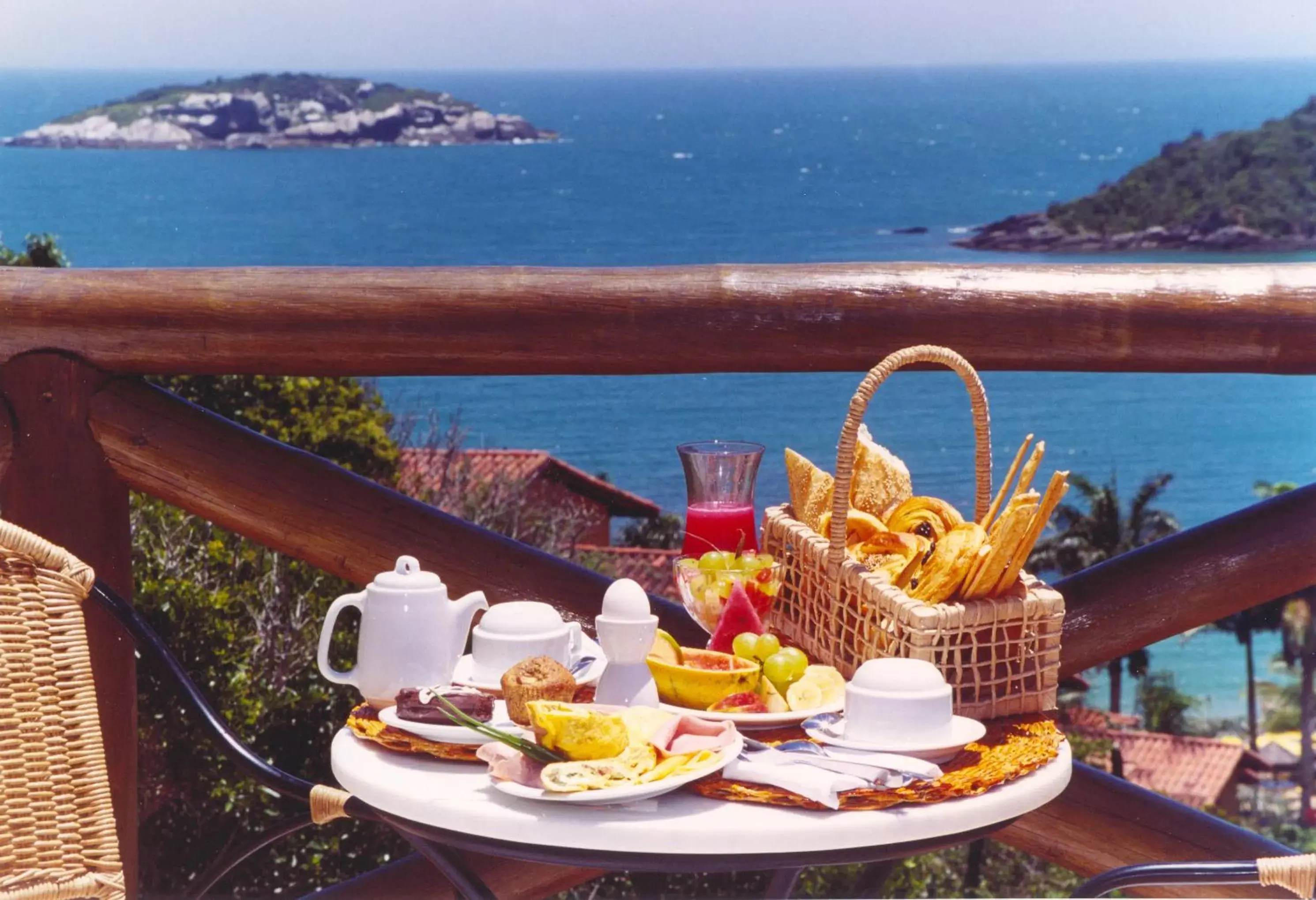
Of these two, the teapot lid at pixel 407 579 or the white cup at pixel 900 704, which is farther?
the teapot lid at pixel 407 579

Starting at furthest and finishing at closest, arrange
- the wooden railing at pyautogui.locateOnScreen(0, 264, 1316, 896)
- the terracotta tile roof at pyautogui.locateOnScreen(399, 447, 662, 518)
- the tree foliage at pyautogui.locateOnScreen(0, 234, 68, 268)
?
1. the terracotta tile roof at pyautogui.locateOnScreen(399, 447, 662, 518)
2. the tree foliage at pyautogui.locateOnScreen(0, 234, 68, 268)
3. the wooden railing at pyautogui.locateOnScreen(0, 264, 1316, 896)

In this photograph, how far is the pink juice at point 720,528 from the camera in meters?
1.46

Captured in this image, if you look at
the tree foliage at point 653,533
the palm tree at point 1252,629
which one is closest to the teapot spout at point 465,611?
the tree foliage at point 653,533

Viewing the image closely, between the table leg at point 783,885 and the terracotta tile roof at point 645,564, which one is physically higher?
the table leg at point 783,885

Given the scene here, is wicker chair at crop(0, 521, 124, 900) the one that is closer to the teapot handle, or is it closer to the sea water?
the teapot handle

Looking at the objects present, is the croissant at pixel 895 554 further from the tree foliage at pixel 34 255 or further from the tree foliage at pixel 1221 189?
the tree foliage at pixel 1221 189

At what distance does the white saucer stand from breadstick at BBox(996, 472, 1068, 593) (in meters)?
0.14

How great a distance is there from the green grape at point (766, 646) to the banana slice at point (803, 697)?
3 centimetres

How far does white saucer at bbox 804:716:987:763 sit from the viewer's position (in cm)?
110

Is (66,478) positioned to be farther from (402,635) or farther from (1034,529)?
(1034,529)

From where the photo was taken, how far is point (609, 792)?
1005 millimetres

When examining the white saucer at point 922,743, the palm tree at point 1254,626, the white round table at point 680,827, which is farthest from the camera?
the palm tree at point 1254,626

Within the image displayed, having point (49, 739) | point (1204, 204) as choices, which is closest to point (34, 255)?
point (49, 739)

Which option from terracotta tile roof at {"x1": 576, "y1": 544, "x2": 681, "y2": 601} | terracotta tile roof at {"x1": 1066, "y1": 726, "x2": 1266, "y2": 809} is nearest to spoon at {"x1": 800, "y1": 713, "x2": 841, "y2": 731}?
terracotta tile roof at {"x1": 576, "y1": 544, "x2": 681, "y2": 601}
